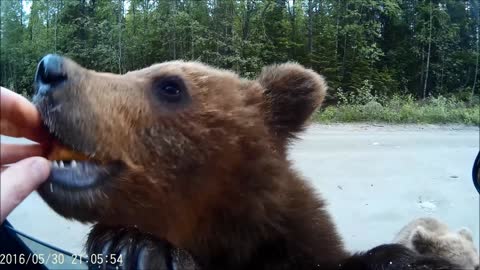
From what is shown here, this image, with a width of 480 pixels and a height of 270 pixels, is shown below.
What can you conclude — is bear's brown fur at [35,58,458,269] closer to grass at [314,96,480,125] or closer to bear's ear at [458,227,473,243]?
grass at [314,96,480,125]

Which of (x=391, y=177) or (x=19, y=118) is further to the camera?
(x=391, y=177)

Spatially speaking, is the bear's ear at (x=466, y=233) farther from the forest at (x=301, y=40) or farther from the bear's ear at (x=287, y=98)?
the bear's ear at (x=287, y=98)

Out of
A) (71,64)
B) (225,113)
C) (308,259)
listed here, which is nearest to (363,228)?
(308,259)

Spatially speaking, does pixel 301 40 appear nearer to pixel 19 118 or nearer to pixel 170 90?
pixel 170 90

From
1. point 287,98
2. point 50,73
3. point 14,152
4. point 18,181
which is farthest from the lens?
point 287,98

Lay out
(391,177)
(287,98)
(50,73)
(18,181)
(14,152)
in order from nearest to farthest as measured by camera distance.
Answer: (18,181)
(14,152)
(50,73)
(391,177)
(287,98)

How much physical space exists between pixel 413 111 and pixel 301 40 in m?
0.40

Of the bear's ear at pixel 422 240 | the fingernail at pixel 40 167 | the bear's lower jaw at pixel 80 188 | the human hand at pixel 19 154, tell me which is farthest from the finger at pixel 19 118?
the bear's ear at pixel 422 240

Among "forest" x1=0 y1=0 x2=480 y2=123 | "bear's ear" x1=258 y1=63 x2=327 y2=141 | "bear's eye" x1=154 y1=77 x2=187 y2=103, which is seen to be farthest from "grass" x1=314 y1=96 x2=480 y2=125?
"bear's eye" x1=154 y1=77 x2=187 y2=103

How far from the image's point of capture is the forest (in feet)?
5.05

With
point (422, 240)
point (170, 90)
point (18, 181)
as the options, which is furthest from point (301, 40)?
point (18, 181)

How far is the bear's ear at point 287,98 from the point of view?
1.91 metres

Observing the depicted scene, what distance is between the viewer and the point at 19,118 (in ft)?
4.89

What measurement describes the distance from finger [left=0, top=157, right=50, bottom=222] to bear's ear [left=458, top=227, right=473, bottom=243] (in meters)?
1.09
